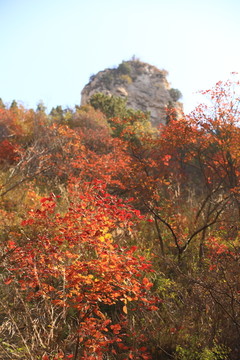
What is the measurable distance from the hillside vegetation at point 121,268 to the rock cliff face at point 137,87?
29.8 m

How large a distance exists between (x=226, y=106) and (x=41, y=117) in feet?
50.5

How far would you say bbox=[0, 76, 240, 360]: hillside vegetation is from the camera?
432 cm

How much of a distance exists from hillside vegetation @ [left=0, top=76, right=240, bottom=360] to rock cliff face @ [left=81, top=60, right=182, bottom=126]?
2983cm

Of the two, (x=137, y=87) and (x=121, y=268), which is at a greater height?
(x=137, y=87)

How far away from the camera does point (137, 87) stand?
4522 centimetres

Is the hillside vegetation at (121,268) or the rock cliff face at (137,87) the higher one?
the rock cliff face at (137,87)

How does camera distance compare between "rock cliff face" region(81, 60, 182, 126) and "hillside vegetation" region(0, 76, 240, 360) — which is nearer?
"hillside vegetation" region(0, 76, 240, 360)

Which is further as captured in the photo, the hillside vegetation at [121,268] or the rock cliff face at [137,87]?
the rock cliff face at [137,87]

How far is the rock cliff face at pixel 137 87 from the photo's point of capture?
4269 cm

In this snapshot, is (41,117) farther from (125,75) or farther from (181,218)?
(125,75)

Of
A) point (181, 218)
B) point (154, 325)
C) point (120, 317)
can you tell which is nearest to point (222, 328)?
point (154, 325)

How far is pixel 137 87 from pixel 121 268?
1741 inches

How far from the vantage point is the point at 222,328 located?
4.51 m

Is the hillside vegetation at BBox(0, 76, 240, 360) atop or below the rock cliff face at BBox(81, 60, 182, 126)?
below
